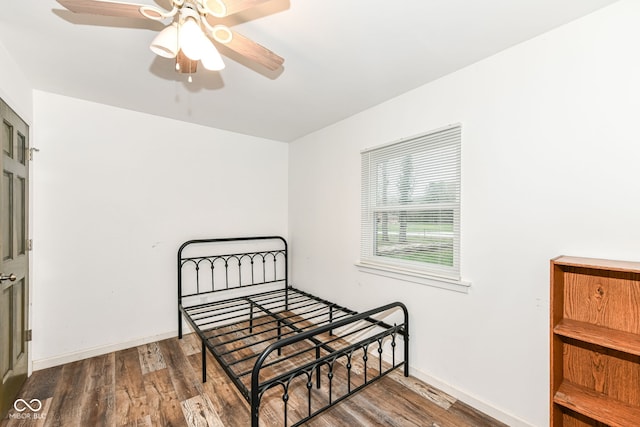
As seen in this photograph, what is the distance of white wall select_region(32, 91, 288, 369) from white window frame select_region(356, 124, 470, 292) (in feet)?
5.44

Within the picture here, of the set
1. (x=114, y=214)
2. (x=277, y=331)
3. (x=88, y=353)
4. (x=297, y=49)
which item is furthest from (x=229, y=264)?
(x=297, y=49)

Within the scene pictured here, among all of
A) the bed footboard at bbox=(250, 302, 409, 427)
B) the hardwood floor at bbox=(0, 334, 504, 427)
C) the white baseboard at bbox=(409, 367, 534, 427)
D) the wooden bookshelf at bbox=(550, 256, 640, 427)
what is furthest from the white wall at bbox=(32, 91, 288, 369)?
the wooden bookshelf at bbox=(550, 256, 640, 427)

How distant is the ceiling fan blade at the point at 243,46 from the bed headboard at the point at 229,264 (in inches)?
85.7

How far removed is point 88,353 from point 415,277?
2.96 meters

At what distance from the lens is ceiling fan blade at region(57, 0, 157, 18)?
112cm

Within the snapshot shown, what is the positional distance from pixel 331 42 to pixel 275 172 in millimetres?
2249

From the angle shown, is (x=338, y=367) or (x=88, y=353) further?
(x=88, y=353)

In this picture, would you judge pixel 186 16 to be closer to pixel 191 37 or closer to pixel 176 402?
pixel 191 37

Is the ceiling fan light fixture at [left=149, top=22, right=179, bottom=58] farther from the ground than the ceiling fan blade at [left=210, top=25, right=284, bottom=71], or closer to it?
closer to it

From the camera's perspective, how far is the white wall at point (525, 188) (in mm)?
1360

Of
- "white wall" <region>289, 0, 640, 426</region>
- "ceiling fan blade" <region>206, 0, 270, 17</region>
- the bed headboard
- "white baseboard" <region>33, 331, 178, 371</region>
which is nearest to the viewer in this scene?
"ceiling fan blade" <region>206, 0, 270, 17</region>

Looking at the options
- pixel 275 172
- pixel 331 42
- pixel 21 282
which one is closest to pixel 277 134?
pixel 275 172

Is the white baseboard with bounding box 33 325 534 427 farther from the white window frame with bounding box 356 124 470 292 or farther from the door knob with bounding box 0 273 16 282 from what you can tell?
the door knob with bounding box 0 273 16 282

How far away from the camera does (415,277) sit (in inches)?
86.7
